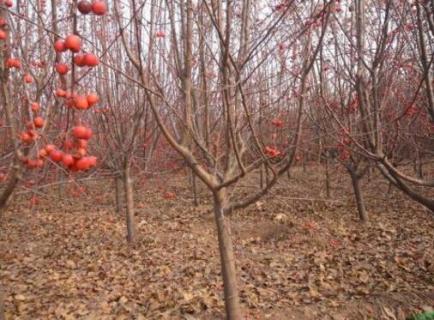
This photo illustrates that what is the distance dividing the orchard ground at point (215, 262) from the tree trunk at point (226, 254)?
322 mm

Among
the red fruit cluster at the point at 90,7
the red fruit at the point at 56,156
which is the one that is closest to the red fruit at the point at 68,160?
the red fruit at the point at 56,156

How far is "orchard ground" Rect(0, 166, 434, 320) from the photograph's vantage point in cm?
339

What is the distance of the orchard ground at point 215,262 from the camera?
339 cm

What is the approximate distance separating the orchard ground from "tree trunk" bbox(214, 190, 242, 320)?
1.06 ft

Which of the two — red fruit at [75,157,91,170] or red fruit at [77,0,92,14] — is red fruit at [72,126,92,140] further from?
red fruit at [77,0,92,14]

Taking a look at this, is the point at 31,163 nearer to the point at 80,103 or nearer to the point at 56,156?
the point at 56,156

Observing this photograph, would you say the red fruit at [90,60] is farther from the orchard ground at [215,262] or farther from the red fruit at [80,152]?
the orchard ground at [215,262]

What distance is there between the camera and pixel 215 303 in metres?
3.48

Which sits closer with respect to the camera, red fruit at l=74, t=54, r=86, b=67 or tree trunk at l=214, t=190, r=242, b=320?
red fruit at l=74, t=54, r=86, b=67

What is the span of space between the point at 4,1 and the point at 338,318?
9.95ft

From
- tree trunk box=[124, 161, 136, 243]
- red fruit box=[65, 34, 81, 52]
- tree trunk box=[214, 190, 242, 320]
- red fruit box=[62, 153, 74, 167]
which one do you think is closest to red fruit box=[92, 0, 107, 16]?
red fruit box=[65, 34, 81, 52]

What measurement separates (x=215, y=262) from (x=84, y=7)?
12.3 feet

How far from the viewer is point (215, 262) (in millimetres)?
4641

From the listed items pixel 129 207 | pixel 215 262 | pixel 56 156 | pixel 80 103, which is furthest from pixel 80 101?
pixel 129 207
